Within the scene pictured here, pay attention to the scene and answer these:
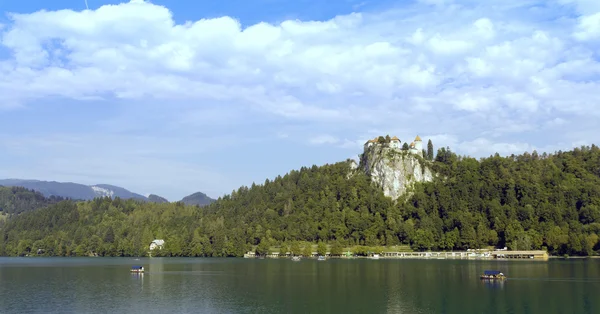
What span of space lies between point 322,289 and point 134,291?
97.5ft

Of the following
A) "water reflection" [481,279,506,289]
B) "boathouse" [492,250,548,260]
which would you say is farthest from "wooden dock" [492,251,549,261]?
"water reflection" [481,279,506,289]

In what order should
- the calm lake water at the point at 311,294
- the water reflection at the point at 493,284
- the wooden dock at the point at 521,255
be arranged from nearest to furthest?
the calm lake water at the point at 311,294 < the water reflection at the point at 493,284 < the wooden dock at the point at 521,255

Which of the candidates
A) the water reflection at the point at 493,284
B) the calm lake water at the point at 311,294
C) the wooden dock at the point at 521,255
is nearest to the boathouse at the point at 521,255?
the wooden dock at the point at 521,255

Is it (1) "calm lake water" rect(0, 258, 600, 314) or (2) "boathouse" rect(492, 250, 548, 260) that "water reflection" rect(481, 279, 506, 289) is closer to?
(1) "calm lake water" rect(0, 258, 600, 314)

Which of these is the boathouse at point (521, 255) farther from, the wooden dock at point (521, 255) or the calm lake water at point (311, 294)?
the calm lake water at point (311, 294)

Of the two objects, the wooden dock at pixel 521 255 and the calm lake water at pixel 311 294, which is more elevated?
the calm lake water at pixel 311 294

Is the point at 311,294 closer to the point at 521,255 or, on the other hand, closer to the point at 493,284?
the point at 493,284

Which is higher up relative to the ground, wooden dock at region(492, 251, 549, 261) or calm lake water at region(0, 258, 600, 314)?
calm lake water at region(0, 258, 600, 314)

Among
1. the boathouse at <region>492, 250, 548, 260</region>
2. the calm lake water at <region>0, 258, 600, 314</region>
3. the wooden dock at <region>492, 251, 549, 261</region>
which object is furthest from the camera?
the boathouse at <region>492, 250, 548, 260</region>

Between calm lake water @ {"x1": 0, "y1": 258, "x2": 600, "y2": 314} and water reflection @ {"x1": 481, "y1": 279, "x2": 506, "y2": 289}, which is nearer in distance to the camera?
calm lake water @ {"x1": 0, "y1": 258, "x2": 600, "y2": 314}

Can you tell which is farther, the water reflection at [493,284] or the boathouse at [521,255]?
the boathouse at [521,255]

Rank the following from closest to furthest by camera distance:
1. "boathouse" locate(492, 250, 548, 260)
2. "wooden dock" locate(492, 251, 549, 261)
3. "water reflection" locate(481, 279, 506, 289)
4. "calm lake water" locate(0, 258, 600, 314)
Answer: "calm lake water" locate(0, 258, 600, 314), "water reflection" locate(481, 279, 506, 289), "wooden dock" locate(492, 251, 549, 261), "boathouse" locate(492, 250, 548, 260)

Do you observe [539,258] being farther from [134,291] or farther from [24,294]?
[24,294]

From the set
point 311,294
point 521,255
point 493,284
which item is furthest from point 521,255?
point 311,294
